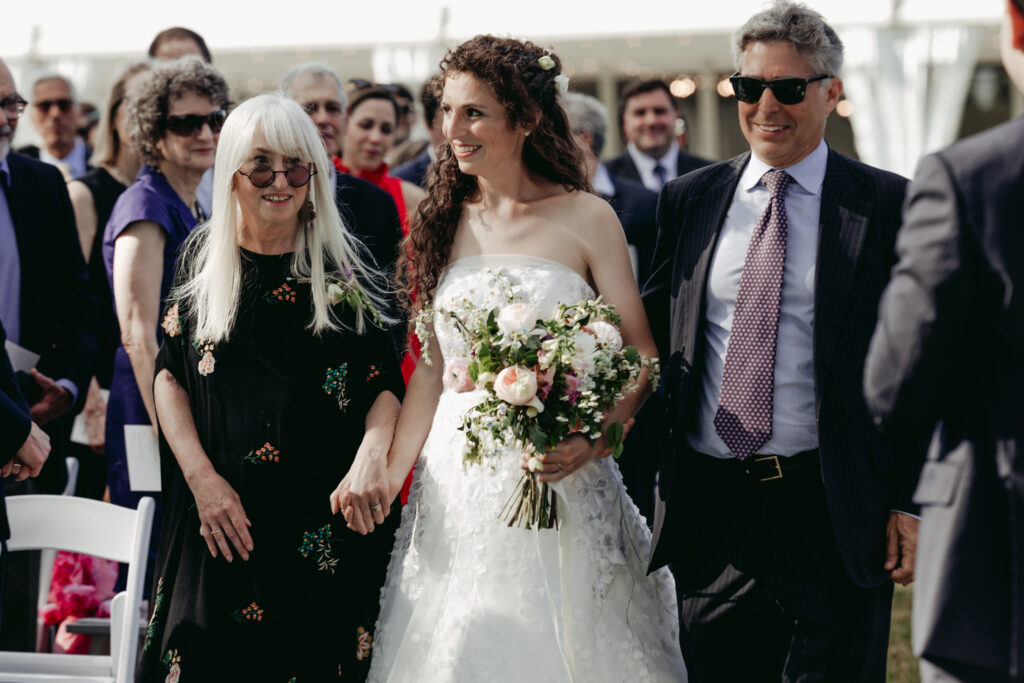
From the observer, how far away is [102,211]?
5812 millimetres

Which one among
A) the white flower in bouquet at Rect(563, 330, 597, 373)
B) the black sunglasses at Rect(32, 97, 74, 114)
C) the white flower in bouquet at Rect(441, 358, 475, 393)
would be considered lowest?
the white flower in bouquet at Rect(441, 358, 475, 393)

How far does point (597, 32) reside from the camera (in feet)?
40.6

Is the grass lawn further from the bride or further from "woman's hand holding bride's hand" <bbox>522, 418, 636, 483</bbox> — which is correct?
"woman's hand holding bride's hand" <bbox>522, 418, 636, 483</bbox>

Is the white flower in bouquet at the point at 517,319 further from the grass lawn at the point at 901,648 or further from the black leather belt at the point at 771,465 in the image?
the grass lawn at the point at 901,648

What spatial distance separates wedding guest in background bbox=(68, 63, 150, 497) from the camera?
18.4 ft

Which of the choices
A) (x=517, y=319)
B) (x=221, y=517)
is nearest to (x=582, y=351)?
(x=517, y=319)

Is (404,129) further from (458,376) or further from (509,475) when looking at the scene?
(509,475)

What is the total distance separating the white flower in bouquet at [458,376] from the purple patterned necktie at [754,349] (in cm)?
83

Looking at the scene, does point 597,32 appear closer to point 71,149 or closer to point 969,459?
point 71,149

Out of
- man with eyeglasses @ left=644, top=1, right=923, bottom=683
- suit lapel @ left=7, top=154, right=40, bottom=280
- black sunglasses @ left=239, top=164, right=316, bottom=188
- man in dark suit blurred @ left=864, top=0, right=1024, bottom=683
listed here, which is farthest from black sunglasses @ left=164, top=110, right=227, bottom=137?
man in dark suit blurred @ left=864, top=0, right=1024, bottom=683

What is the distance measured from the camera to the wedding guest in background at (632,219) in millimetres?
5160

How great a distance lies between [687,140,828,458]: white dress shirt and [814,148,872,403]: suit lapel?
0.07 metres

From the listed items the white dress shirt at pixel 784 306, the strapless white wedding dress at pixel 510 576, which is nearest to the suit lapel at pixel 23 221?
the strapless white wedding dress at pixel 510 576

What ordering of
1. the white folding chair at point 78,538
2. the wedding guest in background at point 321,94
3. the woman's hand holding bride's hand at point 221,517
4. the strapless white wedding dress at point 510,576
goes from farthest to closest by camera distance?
the wedding guest in background at point 321,94 < the white folding chair at point 78,538 < the woman's hand holding bride's hand at point 221,517 < the strapless white wedding dress at point 510,576
